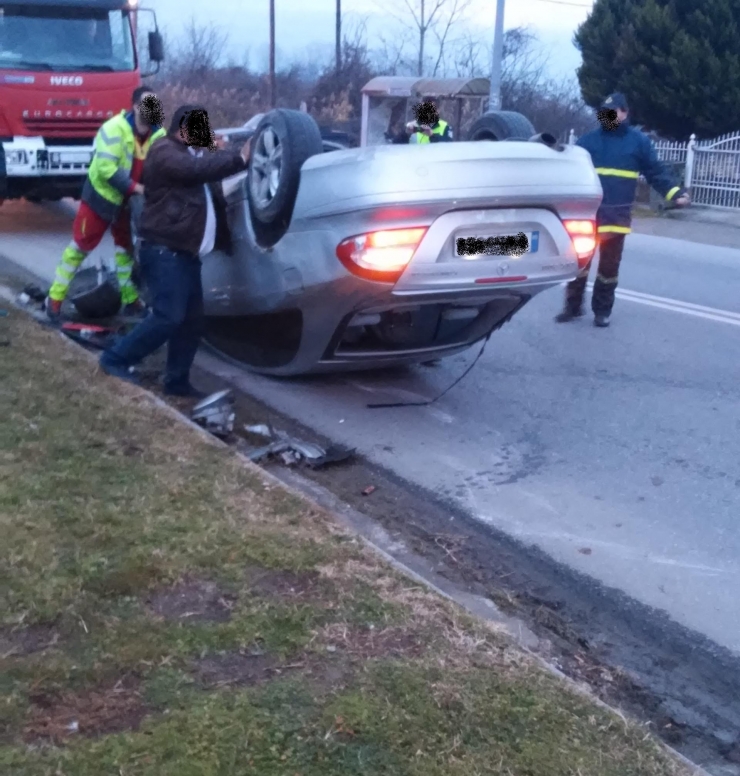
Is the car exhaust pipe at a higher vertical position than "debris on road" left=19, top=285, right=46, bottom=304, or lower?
higher

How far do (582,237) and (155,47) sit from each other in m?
9.13

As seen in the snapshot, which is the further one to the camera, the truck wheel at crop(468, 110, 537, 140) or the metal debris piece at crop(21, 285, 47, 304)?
the metal debris piece at crop(21, 285, 47, 304)

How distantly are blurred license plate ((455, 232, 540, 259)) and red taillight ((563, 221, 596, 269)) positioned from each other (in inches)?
8.3

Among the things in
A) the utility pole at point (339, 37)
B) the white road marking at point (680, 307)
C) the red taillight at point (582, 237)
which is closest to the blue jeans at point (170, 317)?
the red taillight at point (582, 237)

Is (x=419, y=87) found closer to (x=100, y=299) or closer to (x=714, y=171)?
(x=714, y=171)

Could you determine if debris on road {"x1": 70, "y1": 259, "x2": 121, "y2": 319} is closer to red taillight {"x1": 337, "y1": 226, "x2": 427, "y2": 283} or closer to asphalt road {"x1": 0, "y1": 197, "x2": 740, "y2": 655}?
asphalt road {"x1": 0, "y1": 197, "x2": 740, "y2": 655}

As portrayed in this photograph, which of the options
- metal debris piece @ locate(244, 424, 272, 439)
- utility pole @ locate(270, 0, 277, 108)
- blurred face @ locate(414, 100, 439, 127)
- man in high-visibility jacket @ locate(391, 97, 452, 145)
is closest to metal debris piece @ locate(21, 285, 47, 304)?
metal debris piece @ locate(244, 424, 272, 439)

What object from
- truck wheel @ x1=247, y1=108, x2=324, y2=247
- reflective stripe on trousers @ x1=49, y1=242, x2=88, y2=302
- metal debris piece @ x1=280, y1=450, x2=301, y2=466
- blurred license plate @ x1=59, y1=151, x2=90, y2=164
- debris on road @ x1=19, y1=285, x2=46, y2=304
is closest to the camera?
metal debris piece @ x1=280, y1=450, x2=301, y2=466

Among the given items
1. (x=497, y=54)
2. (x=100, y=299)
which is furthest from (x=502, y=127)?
(x=497, y=54)

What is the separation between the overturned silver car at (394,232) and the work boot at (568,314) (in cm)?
273

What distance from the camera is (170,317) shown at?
5816 mm

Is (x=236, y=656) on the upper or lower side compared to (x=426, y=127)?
lower

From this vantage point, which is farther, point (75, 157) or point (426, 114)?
point (75, 157)

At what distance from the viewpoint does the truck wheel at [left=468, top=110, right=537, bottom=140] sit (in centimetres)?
615
